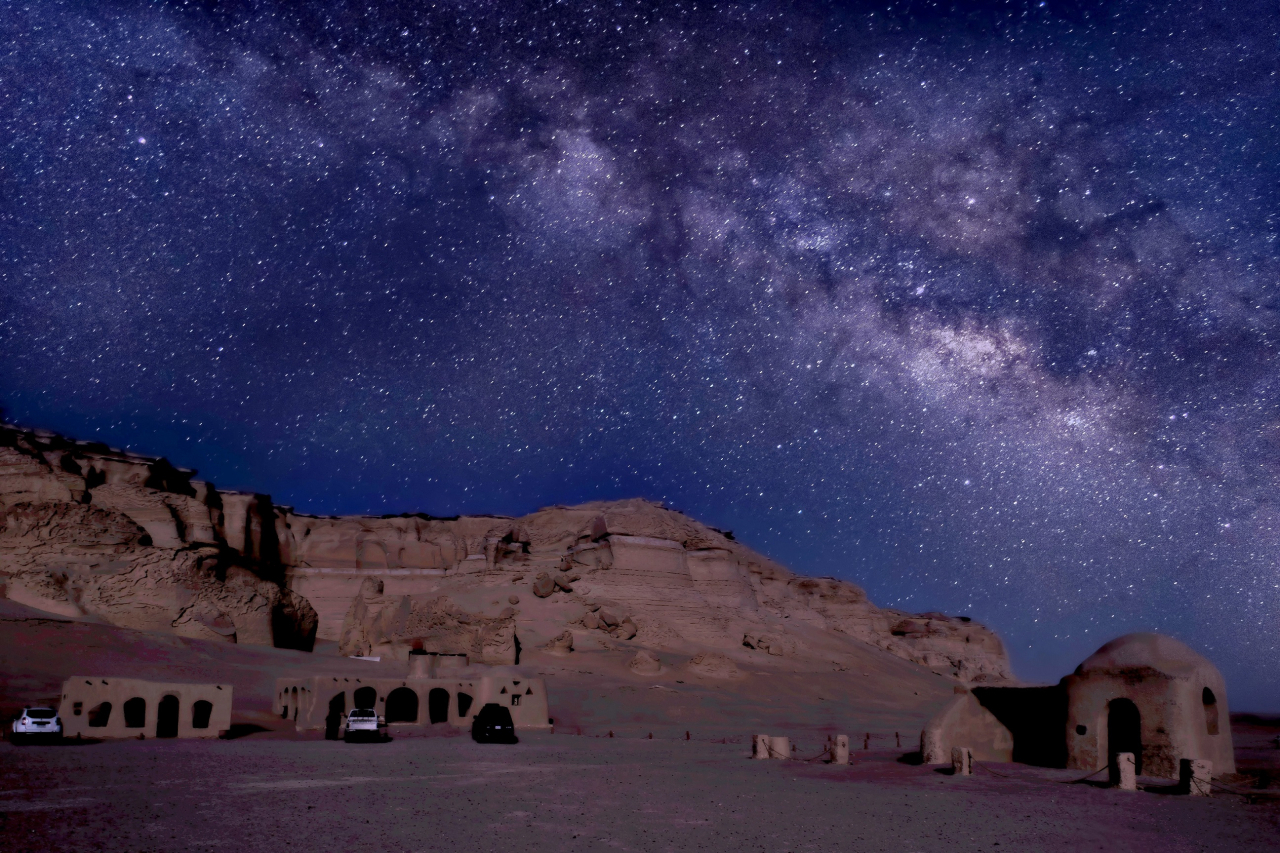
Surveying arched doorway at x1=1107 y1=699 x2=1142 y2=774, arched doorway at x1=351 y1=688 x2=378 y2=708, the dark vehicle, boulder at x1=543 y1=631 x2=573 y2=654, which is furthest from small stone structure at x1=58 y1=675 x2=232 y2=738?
boulder at x1=543 y1=631 x2=573 y2=654

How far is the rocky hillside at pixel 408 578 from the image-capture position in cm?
4331

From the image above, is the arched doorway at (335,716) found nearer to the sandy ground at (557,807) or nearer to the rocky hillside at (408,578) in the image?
the sandy ground at (557,807)

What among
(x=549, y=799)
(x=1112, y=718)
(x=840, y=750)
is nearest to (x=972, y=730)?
(x=1112, y=718)

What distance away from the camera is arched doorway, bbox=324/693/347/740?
90.2ft

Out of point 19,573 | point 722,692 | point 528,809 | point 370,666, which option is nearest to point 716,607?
point 722,692

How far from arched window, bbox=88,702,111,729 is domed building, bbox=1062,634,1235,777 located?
90.2 ft

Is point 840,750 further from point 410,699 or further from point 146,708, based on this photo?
point 146,708

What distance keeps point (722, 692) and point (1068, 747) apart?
26930mm

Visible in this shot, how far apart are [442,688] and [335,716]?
488cm

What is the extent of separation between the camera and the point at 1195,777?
52.5 feet

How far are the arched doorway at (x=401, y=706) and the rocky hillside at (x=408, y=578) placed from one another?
1345 cm

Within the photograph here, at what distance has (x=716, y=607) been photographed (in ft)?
231

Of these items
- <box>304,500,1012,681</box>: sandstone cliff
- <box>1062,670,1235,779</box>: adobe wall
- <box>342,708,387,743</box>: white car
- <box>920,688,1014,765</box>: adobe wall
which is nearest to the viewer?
<box>1062,670,1235,779</box>: adobe wall

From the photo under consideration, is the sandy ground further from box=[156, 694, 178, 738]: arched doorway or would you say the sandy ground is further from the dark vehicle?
the dark vehicle
